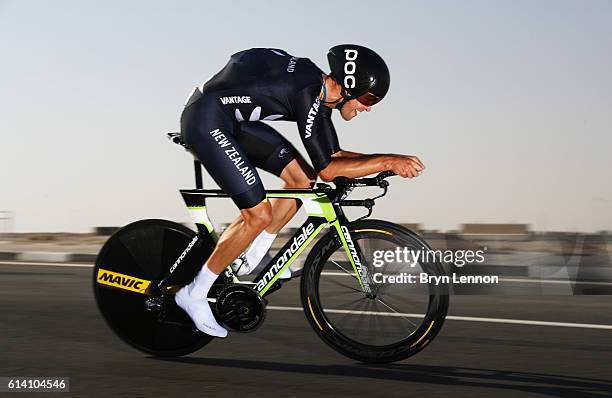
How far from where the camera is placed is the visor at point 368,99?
6.28m

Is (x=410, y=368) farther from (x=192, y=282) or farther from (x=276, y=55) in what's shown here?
(x=276, y=55)

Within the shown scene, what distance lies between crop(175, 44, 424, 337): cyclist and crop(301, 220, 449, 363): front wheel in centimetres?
38

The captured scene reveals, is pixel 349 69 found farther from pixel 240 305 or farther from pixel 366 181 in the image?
pixel 240 305

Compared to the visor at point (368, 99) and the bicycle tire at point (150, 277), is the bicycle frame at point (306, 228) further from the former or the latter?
the visor at point (368, 99)

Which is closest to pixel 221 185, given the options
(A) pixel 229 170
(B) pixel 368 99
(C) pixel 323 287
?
(A) pixel 229 170

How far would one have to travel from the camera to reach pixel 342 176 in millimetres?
6230

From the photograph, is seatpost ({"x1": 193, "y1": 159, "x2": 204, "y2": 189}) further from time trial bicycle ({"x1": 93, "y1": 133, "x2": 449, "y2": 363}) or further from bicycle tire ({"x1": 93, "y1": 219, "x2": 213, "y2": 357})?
bicycle tire ({"x1": 93, "y1": 219, "x2": 213, "y2": 357})

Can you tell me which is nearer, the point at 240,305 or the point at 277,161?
the point at 240,305

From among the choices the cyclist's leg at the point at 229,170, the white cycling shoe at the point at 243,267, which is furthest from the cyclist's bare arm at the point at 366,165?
the white cycling shoe at the point at 243,267

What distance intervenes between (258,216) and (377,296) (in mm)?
832

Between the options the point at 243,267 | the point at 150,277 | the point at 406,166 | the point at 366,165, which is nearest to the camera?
the point at 406,166

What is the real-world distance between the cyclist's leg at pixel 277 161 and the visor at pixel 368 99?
2.08ft

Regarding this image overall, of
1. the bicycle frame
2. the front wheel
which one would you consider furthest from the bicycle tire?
the front wheel

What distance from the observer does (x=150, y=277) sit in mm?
6816
